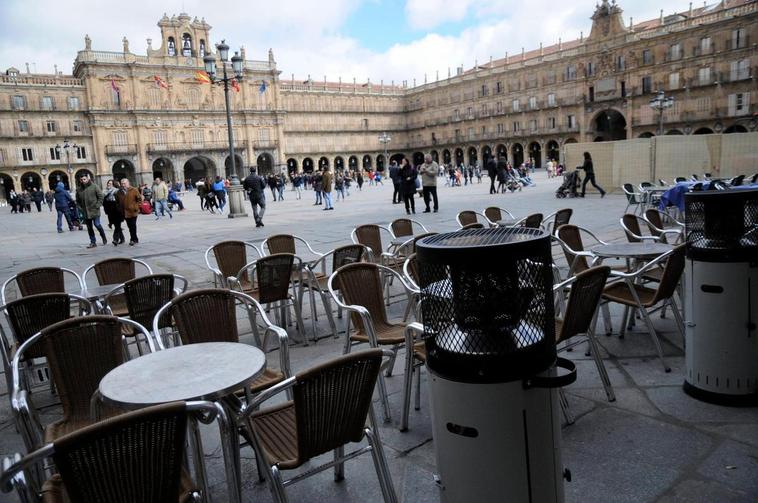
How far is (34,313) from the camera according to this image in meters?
3.29

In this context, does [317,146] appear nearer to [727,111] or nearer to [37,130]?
[37,130]

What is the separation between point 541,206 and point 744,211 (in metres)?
11.4

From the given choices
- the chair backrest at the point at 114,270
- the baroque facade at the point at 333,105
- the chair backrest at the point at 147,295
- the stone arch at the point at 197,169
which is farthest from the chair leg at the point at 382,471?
the stone arch at the point at 197,169

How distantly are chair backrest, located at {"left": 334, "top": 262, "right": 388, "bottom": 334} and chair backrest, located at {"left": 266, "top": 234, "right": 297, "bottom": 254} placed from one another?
1956 mm

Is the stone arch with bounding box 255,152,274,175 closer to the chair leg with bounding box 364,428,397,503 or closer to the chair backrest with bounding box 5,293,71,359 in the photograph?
the chair backrest with bounding box 5,293,71,359

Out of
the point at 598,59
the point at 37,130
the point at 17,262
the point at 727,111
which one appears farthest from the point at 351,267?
the point at 37,130

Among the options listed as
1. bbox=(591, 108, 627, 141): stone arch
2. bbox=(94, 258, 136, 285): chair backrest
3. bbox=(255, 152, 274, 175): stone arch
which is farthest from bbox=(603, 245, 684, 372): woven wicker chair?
bbox=(255, 152, 274, 175): stone arch

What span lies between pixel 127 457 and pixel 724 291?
2.60 metres

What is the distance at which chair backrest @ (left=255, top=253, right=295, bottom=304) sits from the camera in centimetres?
410

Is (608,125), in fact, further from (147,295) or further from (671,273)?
(147,295)

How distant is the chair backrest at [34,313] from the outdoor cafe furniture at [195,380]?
1294 millimetres

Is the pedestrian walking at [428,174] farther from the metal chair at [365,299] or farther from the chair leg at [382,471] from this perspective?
the chair leg at [382,471]

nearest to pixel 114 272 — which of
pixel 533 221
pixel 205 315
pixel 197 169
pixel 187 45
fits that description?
pixel 205 315

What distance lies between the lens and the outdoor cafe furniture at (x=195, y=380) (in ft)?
6.36
